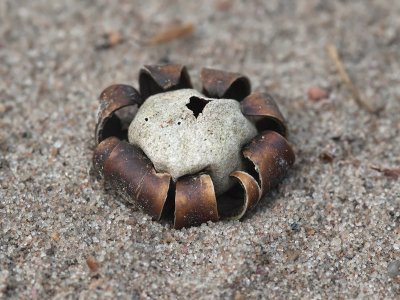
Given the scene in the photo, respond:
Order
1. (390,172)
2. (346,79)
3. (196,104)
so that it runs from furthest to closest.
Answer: (346,79)
(390,172)
(196,104)

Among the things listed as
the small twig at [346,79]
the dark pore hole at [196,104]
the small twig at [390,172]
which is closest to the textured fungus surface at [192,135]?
the dark pore hole at [196,104]

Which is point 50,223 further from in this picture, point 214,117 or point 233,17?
point 233,17

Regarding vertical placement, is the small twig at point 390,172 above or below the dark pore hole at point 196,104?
below

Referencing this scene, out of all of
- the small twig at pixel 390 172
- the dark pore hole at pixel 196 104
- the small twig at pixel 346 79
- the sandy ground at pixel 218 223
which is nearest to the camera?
the sandy ground at pixel 218 223

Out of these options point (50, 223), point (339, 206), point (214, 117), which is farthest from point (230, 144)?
point (50, 223)

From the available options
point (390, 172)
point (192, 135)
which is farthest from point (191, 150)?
point (390, 172)

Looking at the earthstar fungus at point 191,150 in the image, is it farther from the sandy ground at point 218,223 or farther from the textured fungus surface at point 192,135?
the sandy ground at point 218,223

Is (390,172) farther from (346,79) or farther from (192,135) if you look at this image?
(192,135)
